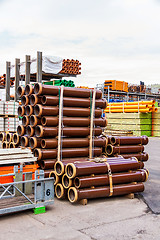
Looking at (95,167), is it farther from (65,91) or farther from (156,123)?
(156,123)

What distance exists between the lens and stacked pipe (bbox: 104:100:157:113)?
23.5m

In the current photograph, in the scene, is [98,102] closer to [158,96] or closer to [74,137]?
[74,137]

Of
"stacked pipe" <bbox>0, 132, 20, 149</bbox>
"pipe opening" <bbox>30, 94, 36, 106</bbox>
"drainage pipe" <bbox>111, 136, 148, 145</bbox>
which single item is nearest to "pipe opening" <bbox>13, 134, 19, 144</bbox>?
"stacked pipe" <bbox>0, 132, 20, 149</bbox>

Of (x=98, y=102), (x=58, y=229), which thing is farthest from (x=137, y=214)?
(x=98, y=102)

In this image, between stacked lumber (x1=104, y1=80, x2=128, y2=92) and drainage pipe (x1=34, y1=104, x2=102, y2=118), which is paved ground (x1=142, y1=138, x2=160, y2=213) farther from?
stacked lumber (x1=104, y1=80, x2=128, y2=92)

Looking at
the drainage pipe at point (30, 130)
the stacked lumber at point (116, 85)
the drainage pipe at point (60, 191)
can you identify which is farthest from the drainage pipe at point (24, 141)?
the stacked lumber at point (116, 85)

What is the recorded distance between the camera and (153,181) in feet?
30.0

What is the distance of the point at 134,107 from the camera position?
24.3 meters

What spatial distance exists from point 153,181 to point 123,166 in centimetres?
245

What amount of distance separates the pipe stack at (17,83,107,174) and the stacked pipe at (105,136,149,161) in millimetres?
513

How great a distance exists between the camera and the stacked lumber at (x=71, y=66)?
1926 cm

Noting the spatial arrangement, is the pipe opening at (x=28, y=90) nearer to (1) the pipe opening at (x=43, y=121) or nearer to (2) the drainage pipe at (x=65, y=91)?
(2) the drainage pipe at (x=65, y=91)

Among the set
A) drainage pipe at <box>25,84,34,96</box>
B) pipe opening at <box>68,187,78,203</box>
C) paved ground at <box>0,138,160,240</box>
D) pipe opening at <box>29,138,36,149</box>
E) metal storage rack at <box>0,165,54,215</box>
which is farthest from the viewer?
drainage pipe at <box>25,84,34,96</box>

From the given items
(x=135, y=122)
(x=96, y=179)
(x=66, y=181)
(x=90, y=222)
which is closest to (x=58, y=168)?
(x=66, y=181)
